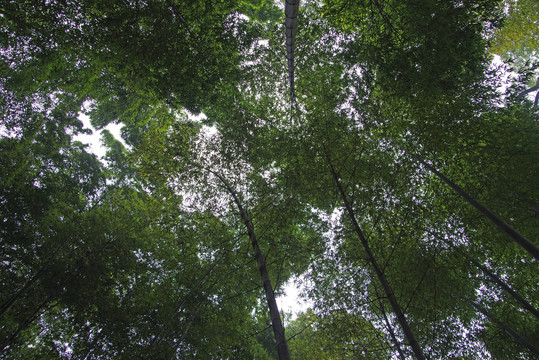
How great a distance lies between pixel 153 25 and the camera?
326cm

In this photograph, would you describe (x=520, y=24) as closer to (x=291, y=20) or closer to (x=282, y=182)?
(x=291, y=20)

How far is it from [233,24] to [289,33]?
1737 millimetres

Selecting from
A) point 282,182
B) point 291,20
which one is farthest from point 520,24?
point 282,182

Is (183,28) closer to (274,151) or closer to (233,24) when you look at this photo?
(233,24)

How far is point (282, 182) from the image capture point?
416cm

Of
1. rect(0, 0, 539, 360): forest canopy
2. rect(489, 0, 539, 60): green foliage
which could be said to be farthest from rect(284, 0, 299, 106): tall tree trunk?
rect(489, 0, 539, 60): green foliage

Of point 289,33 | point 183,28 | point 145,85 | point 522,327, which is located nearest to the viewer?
point 289,33

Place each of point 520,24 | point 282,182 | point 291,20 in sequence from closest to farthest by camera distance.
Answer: point 291,20 < point 282,182 < point 520,24

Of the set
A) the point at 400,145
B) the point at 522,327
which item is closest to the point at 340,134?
the point at 400,145

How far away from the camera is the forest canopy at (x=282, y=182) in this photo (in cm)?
327

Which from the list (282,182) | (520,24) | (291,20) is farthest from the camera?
A: (520,24)

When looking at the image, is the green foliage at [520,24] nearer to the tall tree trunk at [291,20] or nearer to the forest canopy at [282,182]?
the forest canopy at [282,182]

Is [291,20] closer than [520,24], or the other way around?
[291,20]

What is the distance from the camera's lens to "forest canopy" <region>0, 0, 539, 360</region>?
327 cm
